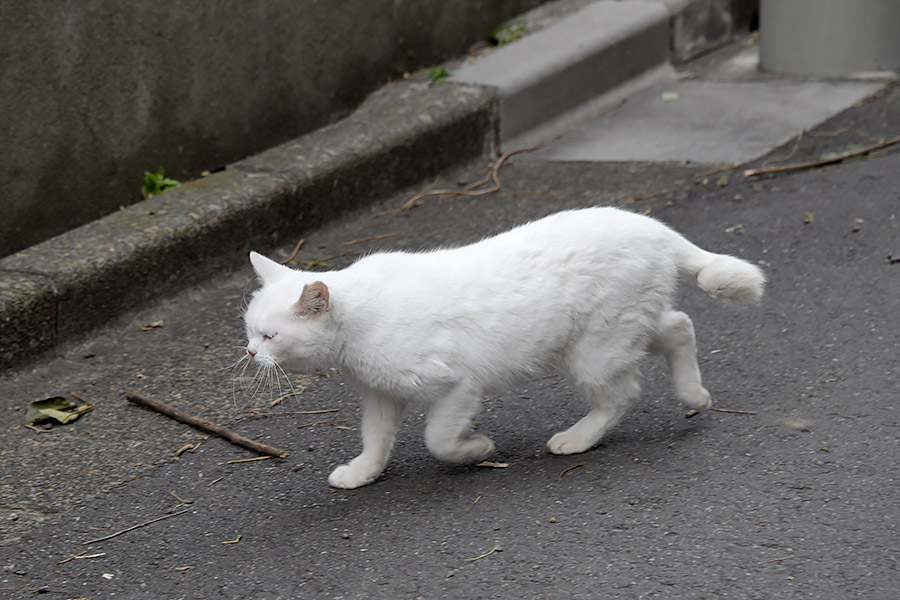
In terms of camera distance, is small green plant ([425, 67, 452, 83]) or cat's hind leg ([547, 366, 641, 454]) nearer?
cat's hind leg ([547, 366, 641, 454])

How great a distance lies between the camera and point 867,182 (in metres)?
5.27

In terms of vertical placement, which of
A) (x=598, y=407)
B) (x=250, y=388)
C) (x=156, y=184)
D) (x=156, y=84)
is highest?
(x=156, y=84)

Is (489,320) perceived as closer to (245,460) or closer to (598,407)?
(598,407)

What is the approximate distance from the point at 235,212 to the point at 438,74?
194 cm

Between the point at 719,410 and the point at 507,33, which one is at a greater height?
the point at 507,33

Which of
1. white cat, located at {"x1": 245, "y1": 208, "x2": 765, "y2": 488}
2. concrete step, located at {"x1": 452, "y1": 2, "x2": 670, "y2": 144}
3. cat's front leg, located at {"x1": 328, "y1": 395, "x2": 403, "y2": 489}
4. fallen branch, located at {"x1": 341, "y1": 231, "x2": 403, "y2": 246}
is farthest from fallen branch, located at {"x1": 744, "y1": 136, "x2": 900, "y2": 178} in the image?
cat's front leg, located at {"x1": 328, "y1": 395, "x2": 403, "y2": 489}

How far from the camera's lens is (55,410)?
12.8ft

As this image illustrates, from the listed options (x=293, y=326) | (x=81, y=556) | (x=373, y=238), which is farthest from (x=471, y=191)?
(x=81, y=556)

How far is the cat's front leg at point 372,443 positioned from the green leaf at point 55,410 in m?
1.11

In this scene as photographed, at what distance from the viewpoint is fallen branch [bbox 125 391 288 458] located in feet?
11.7

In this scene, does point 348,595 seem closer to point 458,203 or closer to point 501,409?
point 501,409

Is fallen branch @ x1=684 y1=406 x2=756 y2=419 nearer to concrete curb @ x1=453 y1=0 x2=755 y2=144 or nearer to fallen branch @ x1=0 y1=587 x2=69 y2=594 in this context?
fallen branch @ x1=0 y1=587 x2=69 y2=594

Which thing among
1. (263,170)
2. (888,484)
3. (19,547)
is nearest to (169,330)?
(263,170)

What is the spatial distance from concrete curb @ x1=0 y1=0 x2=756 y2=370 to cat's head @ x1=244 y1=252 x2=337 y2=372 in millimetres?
1512
